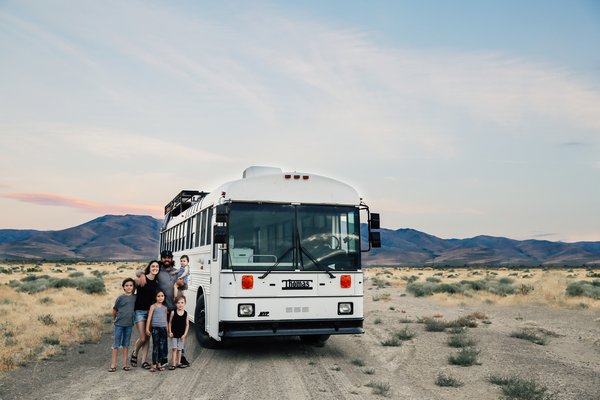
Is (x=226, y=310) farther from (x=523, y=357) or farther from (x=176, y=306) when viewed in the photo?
(x=523, y=357)

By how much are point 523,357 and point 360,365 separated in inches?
148

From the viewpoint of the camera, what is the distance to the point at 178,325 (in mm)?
10242

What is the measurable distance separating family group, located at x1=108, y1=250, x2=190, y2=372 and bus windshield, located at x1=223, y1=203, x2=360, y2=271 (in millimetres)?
1236

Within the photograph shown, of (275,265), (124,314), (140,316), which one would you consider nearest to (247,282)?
(275,265)

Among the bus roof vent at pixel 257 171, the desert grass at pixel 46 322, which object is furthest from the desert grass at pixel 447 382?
the desert grass at pixel 46 322

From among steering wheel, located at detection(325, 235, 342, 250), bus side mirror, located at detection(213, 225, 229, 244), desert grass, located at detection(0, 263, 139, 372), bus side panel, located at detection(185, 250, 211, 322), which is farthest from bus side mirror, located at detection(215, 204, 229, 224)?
desert grass, located at detection(0, 263, 139, 372)

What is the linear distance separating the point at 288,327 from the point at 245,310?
0.87 m

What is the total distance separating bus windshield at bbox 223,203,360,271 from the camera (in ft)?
34.6

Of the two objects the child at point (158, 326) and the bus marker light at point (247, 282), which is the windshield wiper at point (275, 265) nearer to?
the bus marker light at point (247, 282)

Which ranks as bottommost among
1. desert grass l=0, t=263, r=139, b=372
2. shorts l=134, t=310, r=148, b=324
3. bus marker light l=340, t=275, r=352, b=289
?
desert grass l=0, t=263, r=139, b=372

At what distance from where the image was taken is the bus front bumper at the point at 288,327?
403 inches

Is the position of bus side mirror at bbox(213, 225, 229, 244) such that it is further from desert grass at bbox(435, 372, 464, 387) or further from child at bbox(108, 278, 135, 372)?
desert grass at bbox(435, 372, 464, 387)

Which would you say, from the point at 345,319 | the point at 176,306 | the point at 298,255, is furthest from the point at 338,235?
the point at 176,306

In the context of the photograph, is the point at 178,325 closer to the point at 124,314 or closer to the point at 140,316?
the point at 140,316
